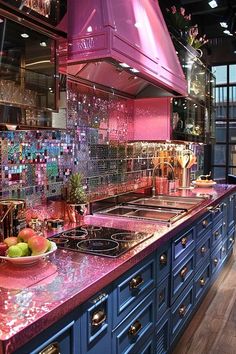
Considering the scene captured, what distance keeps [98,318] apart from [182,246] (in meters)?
1.18

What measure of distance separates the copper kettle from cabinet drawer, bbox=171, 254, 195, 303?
105cm

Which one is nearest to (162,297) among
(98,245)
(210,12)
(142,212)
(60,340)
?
(98,245)

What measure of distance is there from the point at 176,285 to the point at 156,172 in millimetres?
1703

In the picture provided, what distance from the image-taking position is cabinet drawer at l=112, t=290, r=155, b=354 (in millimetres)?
1607

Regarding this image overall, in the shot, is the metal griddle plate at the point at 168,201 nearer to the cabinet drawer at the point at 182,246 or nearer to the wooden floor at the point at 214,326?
the cabinet drawer at the point at 182,246

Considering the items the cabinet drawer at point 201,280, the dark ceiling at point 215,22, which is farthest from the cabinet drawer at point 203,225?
the dark ceiling at point 215,22

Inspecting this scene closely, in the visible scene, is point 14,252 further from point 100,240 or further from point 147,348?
point 147,348

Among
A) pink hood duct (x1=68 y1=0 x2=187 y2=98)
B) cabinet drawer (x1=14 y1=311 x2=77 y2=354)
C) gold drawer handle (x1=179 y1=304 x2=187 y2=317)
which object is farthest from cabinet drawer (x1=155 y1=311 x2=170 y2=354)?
pink hood duct (x1=68 y1=0 x2=187 y2=98)

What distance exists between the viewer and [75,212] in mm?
2293

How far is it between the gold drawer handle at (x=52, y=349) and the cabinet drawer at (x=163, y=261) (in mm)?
963

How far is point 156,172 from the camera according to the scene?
3.93 m

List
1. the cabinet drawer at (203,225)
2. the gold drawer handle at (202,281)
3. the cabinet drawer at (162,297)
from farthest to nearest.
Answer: the gold drawer handle at (202,281) < the cabinet drawer at (203,225) < the cabinet drawer at (162,297)

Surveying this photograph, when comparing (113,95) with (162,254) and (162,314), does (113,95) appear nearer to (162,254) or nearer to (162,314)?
(162,254)

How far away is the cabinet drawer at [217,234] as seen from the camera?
3465mm
